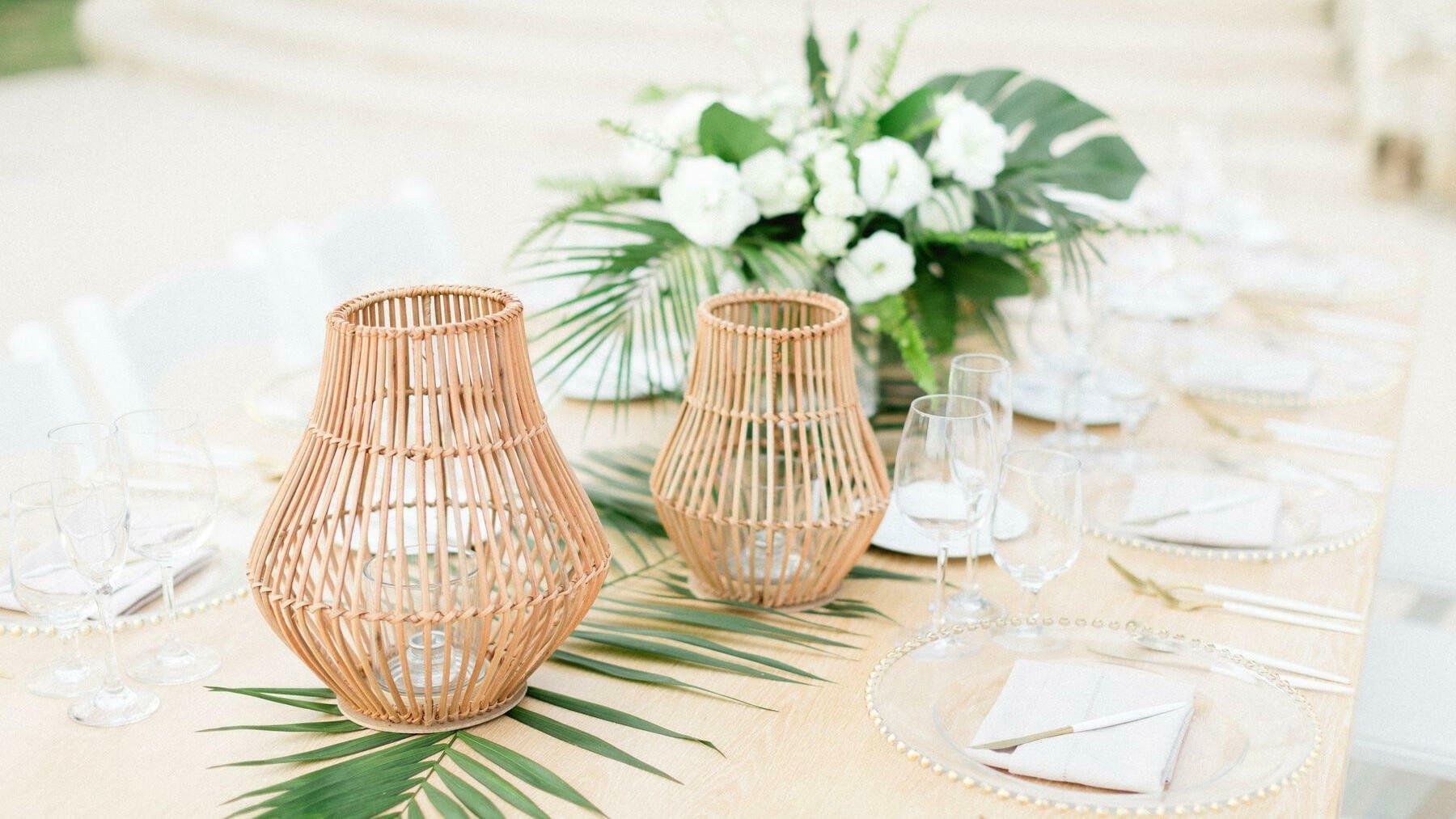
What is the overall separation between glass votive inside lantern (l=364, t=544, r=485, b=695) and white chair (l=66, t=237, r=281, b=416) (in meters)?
1.01

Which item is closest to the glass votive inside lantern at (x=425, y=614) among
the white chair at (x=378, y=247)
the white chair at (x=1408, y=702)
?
the white chair at (x=1408, y=702)

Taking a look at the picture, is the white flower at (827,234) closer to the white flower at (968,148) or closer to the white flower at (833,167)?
the white flower at (833,167)

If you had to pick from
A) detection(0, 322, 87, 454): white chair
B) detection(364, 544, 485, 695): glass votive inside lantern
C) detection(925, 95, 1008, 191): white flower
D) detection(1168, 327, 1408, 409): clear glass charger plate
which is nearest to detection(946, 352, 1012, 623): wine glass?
detection(925, 95, 1008, 191): white flower

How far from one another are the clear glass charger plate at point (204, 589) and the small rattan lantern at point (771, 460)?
1.35ft

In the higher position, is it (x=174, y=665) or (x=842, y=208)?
(x=842, y=208)

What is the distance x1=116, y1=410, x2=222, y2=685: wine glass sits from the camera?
44.5 inches

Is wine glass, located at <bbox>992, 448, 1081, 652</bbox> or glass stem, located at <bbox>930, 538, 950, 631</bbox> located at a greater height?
wine glass, located at <bbox>992, 448, 1081, 652</bbox>

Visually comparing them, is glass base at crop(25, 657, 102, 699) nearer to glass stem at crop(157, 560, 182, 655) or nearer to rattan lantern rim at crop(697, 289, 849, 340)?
glass stem at crop(157, 560, 182, 655)

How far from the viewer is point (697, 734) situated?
1.07m

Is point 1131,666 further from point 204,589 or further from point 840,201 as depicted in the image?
point 204,589

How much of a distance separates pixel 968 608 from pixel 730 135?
585 mm

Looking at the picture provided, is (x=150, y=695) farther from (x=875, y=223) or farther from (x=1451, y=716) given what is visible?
(x=1451, y=716)

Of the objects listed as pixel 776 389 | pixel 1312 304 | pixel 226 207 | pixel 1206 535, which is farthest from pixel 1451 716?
pixel 226 207

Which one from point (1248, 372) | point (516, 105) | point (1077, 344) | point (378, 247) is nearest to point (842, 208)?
point (1077, 344)
